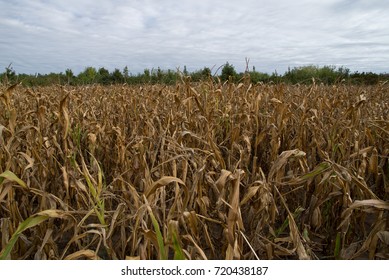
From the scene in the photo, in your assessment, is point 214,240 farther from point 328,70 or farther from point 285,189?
point 328,70

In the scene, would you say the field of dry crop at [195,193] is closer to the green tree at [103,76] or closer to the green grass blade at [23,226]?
the green grass blade at [23,226]

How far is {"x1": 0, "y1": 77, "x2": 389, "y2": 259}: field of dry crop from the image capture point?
1302 mm

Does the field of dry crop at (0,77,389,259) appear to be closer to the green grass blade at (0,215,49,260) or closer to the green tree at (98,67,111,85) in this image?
the green grass blade at (0,215,49,260)

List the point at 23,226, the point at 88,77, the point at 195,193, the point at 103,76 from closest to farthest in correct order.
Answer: the point at 23,226 → the point at 195,193 → the point at 88,77 → the point at 103,76

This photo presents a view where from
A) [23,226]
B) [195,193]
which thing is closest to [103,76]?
[195,193]

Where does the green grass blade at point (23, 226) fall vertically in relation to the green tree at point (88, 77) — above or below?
below

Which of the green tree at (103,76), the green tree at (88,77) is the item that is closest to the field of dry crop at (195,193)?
the green tree at (88,77)

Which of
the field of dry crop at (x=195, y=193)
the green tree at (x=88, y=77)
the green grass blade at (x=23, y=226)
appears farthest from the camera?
the green tree at (x=88, y=77)

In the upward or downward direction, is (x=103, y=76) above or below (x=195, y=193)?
above

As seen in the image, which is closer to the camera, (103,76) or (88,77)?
(88,77)

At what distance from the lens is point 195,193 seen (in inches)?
65.6

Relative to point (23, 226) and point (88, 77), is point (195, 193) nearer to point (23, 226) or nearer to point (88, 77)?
point (23, 226)

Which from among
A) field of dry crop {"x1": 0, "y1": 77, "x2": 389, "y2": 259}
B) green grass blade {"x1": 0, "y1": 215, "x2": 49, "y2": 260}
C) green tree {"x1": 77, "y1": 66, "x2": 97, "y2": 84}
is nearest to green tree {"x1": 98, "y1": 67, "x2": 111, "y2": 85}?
green tree {"x1": 77, "y1": 66, "x2": 97, "y2": 84}

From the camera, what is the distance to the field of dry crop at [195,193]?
1302 millimetres
